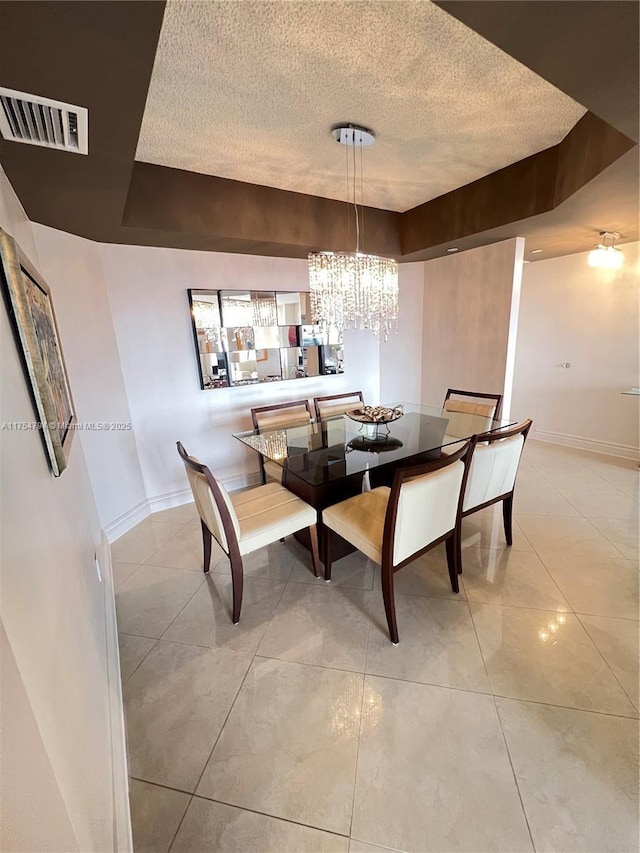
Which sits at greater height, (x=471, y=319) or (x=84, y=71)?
(x=84, y=71)

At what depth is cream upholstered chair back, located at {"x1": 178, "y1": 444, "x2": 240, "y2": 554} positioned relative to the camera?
1.66 m

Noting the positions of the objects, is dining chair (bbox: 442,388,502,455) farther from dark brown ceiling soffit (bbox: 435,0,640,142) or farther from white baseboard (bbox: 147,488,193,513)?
white baseboard (bbox: 147,488,193,513)

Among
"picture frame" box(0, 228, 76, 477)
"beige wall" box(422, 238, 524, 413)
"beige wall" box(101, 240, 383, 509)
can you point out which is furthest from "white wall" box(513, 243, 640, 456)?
"picture frame" box(0, 228, 76, 477)

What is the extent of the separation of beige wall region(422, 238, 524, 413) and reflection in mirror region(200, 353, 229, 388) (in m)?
2.47

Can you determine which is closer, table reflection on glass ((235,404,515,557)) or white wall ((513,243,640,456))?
table reflection on glass ((235,404,515,557))

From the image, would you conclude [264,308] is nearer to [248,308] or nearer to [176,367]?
[248,308]

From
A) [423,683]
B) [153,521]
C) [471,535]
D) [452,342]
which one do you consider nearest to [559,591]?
[471,535]

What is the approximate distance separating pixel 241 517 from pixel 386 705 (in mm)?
1125

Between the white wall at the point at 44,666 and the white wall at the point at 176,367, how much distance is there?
1.42 meters

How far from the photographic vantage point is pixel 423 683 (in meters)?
1.51

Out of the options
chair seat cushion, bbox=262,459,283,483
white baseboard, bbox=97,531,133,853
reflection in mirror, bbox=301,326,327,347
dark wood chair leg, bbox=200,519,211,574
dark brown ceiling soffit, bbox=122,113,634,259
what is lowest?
white baseboard, bbox=97,531,133,853

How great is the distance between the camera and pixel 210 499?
1.73 metres

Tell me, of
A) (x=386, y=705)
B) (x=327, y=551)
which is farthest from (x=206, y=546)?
(x=386, y=705)

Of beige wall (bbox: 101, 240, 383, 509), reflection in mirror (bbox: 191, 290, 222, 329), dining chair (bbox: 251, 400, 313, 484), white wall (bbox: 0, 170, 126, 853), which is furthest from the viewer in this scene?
reflection in mirror (bbox: 191, 290, 222, 329)
